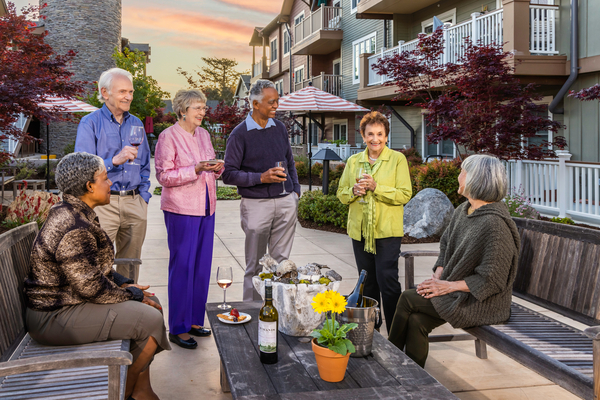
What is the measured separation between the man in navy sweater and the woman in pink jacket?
0.82 feet

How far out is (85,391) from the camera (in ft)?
7.70

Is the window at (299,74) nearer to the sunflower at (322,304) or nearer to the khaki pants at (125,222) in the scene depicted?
the khaki pants at (125,222)

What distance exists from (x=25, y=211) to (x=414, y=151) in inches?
505

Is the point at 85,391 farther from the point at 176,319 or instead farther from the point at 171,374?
the point at 176,319

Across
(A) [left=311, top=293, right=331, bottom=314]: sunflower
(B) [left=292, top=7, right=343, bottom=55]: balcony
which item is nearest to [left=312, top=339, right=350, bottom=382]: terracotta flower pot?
(A) [left=311, top=293, right=331, bottom=314]: sunflower

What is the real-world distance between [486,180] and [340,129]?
2322cm

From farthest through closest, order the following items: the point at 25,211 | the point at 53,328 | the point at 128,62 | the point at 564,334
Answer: the point at 128,62, the point at 25,211, the point at 564,334, the point at 53,328

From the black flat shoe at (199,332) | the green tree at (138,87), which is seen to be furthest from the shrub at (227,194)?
the green tree at (138,87)

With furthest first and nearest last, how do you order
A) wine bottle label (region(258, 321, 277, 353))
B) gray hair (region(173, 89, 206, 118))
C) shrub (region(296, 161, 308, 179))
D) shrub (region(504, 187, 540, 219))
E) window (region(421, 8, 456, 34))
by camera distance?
shrub (region(296, 161, 308, 179)) < window (region(421, 8, 456, 34)) < shrub (region(504, 187, 540, 219)) < gray hair (region(173, 89, 206, 118)) < wine bottle label (region(258, 321, 277, 353))

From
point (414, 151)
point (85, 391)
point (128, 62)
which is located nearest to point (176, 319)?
point (85, 391)

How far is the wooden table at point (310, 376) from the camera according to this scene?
221cm

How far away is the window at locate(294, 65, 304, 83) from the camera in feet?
97.7

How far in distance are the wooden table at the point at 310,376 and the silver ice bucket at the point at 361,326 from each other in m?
0.05

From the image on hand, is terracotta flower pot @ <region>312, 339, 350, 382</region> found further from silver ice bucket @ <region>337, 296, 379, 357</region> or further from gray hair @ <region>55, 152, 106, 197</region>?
gray hair @ <region>55, 152, 106, 197</region>
